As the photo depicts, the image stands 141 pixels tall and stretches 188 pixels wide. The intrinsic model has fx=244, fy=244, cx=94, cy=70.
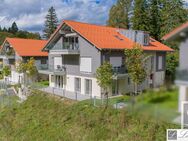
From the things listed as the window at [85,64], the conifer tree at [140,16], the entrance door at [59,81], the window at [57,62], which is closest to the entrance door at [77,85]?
the window at [85,64]

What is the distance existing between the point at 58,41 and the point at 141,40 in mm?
9193

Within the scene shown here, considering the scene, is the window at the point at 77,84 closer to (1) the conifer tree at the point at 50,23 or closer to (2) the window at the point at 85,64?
(2) the window at the point at 85,64

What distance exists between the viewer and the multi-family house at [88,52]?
22.3 metres

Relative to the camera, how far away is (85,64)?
2427 cm

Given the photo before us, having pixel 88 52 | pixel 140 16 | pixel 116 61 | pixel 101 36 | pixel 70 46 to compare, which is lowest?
pixel 116 61

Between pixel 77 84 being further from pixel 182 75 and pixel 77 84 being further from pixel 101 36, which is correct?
pixel 182 75

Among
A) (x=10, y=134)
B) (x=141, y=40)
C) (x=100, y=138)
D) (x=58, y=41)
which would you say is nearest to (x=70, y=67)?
(x=58, y=41)

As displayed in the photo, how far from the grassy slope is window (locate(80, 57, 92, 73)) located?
4.10m

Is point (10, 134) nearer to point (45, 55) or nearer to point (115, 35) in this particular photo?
point (115, 35)

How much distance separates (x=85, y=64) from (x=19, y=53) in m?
14.2

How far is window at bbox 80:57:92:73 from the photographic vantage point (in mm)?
23781

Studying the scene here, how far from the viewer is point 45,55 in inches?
1439

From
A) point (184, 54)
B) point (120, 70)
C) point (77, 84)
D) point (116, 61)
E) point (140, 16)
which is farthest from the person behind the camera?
point (140, 16)

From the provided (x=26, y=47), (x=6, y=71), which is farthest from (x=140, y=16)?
(x=6, y=71)
